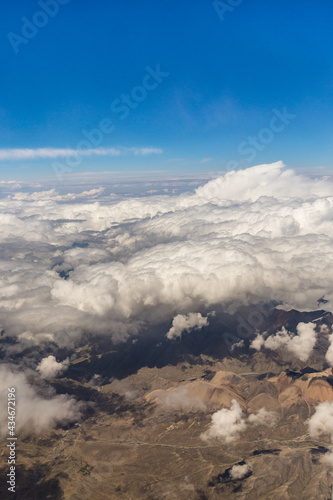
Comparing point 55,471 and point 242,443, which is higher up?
point 55,471

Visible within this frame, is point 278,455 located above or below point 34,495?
below

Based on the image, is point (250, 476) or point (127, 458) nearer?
point (250, 476)

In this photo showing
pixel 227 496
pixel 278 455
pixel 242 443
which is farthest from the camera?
pixel 242 443

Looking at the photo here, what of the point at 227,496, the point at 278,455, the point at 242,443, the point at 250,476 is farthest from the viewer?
the point at 242,443

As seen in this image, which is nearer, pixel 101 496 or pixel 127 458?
pixel 101 496

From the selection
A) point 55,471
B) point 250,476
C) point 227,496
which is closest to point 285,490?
point 250,476

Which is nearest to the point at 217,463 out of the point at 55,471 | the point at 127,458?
the point at 127,458

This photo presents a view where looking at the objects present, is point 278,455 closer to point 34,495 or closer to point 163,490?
point 163,490

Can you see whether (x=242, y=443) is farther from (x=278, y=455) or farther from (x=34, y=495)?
(x=34, y=495)

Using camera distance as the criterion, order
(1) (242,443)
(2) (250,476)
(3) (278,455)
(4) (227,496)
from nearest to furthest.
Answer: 1. (4) (227,496)
2. (2) (250,476)
3. (3) (278,455)
4. (1) (242,443)
